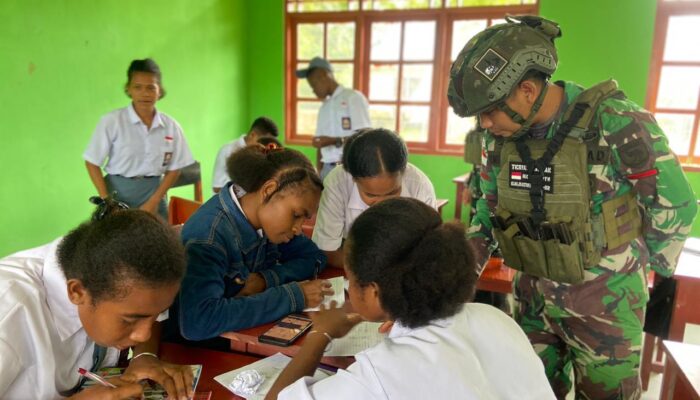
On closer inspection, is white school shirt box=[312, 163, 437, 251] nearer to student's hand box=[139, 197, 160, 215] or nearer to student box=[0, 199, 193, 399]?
student box=[0, 199, 193, 399]

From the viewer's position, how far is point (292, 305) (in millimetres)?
1453

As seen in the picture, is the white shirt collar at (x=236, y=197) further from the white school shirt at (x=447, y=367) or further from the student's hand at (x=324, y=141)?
the student's hand at (x=324, y=141)

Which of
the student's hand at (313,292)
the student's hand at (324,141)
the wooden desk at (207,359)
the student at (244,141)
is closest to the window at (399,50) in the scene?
the student's hand at (324,141)

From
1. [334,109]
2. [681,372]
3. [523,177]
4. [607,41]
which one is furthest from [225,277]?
[607,41]

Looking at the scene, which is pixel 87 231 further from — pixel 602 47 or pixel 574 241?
pixel 602 47

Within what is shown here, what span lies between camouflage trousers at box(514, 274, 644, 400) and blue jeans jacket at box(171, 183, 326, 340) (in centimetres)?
77

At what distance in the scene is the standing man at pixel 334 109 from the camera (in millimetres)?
→ 4270

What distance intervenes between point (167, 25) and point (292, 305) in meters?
3.77

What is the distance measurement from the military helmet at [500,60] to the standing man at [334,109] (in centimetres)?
288

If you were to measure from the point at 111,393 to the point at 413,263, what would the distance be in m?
0.69

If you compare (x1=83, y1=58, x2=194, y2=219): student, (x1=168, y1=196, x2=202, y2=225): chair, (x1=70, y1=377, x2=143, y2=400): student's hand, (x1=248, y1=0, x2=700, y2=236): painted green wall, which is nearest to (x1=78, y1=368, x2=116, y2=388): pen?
(x1=70, y1=377, x2=143, y2=400): student's hand

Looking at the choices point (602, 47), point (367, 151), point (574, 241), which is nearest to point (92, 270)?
point (367, 151)

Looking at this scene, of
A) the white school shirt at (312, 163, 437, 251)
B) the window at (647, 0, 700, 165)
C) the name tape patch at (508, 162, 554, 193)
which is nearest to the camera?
the name tape patch at (508, 162, 554, 193)

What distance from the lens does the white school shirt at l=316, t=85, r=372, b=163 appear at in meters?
4.27
